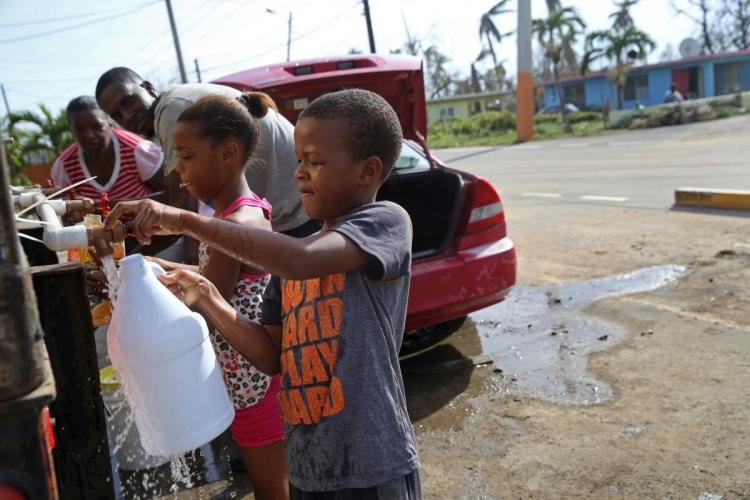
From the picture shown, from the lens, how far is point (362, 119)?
5.32 ft

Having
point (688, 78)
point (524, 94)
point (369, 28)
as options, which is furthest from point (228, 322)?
point (688, 78)

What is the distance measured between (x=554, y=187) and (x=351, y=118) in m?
10.3

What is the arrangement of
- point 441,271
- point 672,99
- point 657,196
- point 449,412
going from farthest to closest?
point 672,99
point 657,196
point 441,271
point 449,412

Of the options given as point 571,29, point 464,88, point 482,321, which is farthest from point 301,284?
point 464,88

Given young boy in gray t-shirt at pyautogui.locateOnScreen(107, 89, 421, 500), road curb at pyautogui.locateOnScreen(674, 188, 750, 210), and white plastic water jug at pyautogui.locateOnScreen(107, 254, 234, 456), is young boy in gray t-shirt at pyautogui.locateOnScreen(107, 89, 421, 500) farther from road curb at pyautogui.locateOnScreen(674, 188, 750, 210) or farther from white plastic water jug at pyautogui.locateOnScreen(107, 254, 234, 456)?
road curb at pyautogui.locateOnScreen(674, 188, 750, 210)

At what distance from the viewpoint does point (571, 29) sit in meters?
34.3

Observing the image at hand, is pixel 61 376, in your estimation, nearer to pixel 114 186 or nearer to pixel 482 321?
pixel 114 186

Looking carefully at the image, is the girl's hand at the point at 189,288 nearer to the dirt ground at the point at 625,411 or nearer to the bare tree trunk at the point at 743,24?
the dirt ground at the point at 625,411

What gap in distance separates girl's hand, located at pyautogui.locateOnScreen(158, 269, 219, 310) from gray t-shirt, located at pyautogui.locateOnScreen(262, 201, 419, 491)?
24 centimetres

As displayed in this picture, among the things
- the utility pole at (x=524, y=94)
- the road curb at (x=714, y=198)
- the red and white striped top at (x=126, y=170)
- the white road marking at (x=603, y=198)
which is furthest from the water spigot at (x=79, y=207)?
the utility pole at (x=524, y=94)

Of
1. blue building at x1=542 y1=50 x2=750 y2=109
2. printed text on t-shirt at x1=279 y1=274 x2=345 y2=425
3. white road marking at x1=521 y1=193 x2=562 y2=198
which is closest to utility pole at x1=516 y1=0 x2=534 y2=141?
blue building at x1=542 y1=50 x2=750 y2=109

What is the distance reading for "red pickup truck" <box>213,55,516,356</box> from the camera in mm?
3900

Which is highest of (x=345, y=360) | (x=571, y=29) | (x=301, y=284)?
(x=571, y=29)

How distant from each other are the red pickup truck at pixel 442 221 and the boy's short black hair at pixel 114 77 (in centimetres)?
67
